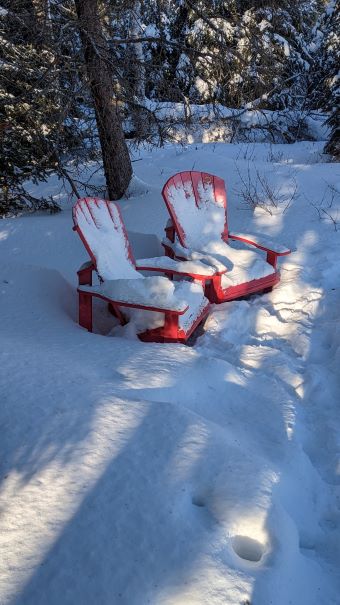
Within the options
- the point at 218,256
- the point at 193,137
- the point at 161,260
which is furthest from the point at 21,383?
the point at 193,137

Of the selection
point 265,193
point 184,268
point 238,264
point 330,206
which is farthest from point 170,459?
point 265,193

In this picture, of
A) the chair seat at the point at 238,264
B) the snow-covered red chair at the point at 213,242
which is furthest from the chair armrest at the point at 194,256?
the chair seat at the point at 238,264

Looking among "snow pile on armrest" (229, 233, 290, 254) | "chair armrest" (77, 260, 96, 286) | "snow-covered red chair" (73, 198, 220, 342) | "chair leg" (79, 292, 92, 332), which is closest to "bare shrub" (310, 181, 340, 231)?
"snow pile on armrest" (229, 233, 290, 254)

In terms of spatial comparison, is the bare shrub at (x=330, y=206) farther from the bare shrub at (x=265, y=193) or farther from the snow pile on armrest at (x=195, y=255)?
the snow pile on armrest at (x=195, y=255)

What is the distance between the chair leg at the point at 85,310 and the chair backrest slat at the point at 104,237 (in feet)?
0.72

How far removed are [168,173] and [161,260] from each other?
3572 mm

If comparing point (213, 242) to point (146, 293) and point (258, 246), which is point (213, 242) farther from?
point (146, 293)

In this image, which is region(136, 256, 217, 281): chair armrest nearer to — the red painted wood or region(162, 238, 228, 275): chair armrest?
region(162, 238, 228, 275): chair armrest

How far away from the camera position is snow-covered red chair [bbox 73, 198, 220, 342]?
330 centimetres

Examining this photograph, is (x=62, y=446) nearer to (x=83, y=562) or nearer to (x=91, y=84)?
(x=83, y=562)

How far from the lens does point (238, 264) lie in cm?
428

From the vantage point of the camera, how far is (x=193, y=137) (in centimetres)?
1288

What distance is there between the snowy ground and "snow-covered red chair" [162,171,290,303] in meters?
0.23

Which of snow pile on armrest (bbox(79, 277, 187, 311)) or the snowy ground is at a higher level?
snow pile on armrest (bbox(79, 277, 187, 311))
